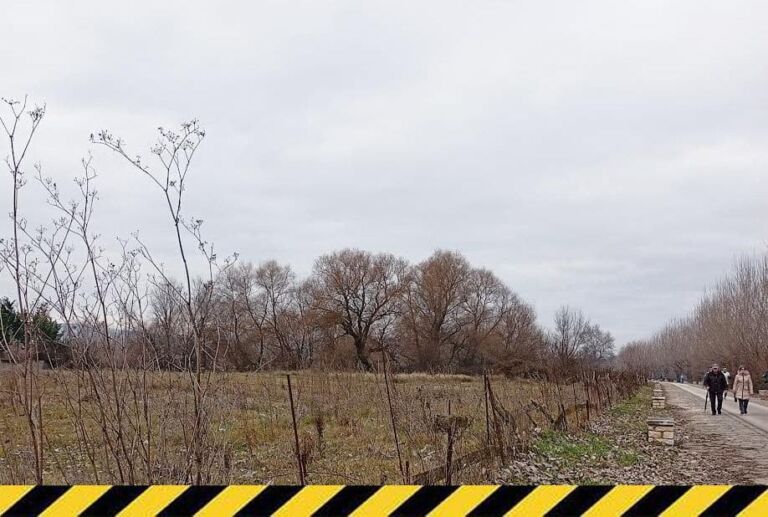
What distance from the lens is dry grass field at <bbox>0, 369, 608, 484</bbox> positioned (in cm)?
518

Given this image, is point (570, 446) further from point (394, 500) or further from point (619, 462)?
point (394, 500)

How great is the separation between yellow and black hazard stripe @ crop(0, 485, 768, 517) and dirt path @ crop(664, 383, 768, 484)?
9.39 meters

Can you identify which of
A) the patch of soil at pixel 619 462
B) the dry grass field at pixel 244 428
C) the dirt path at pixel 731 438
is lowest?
the dirt path at pixel 731 438

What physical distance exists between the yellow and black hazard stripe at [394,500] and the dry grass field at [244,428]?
2453 mm

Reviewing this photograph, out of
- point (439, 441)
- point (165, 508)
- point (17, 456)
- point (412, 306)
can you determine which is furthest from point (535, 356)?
point (165, 508)

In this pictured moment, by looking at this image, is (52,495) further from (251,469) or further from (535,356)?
(535,356)

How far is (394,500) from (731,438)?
55.5 ft

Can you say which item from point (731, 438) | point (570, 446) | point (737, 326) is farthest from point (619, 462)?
point (737, 326)

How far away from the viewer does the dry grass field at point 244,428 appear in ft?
17.0

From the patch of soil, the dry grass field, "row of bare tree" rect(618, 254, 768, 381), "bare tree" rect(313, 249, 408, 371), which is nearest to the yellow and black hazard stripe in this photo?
the dry grass field

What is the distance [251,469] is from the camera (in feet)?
31.8

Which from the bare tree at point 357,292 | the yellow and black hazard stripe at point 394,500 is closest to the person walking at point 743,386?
the yellow and black hazard stripe at point 394,500

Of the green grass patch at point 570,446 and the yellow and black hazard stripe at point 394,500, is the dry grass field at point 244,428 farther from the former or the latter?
the yellow and black hazard stripe at point 394,500

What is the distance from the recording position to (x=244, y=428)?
1205 cm
